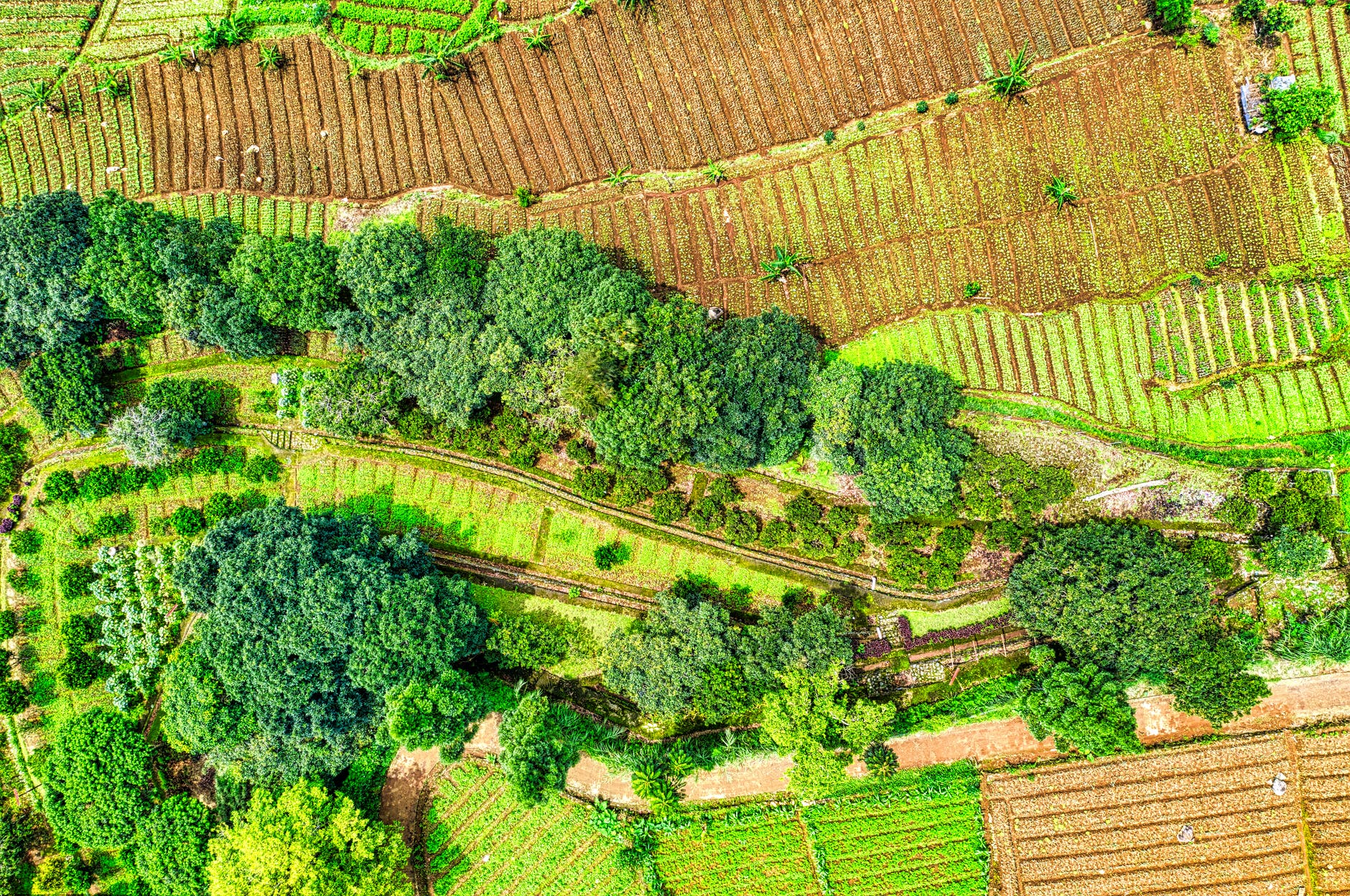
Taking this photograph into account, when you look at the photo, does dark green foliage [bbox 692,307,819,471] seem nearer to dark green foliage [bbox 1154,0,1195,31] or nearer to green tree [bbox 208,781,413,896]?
green tree [bbox 208,781,413,896]

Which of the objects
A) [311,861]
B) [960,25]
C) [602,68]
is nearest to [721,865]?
[311,861]

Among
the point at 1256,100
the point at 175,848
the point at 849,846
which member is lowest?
the point at 849,846

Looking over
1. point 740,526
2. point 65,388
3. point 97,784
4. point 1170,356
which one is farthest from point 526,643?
point 1170,356

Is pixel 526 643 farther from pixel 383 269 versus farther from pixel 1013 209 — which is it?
pixel 1013 209

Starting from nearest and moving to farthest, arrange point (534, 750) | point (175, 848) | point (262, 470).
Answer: point (534, 750) → point (175, 848) → point (262, 470)

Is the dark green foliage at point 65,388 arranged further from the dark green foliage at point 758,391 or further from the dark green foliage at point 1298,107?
the dark green foliage at point 1298,107

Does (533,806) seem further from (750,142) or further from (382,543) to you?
(750,142)

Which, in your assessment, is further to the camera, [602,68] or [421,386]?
[602,68]
